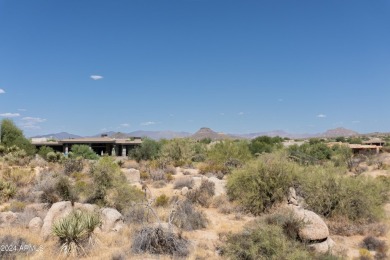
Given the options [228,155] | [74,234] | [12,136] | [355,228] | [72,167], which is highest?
[12,136]

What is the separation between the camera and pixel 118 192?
13.6m

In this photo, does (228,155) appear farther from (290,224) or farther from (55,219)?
(55,219)

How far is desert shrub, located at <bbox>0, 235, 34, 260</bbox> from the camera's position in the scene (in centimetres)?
816

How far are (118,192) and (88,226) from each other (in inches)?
165

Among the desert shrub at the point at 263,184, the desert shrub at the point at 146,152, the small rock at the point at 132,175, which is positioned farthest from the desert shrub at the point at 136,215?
the desert shrub at the point at 146,152

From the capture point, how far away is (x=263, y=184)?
13.9 m

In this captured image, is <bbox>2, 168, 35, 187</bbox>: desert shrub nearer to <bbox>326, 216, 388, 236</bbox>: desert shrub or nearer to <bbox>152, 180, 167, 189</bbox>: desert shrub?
<bbox>152, 180, 167, 189</bbox>: desert shrub

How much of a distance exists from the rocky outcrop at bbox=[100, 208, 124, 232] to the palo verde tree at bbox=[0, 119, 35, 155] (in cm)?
2892

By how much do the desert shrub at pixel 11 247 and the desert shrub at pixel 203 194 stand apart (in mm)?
7891

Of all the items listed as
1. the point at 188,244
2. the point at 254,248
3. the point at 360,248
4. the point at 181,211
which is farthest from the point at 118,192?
the point at 360,248

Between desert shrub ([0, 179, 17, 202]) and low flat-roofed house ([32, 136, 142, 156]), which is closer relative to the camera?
desert shrub ([0, 179, 17, 202])

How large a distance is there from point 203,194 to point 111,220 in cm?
587

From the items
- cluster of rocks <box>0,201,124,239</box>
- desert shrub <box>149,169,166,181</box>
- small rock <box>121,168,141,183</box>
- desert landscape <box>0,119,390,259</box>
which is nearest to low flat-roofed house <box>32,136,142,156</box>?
desert shrub <box>149,169,166,181</box>

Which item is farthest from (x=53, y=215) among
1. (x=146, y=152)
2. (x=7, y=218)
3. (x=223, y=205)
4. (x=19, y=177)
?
(x=146, y=152)
